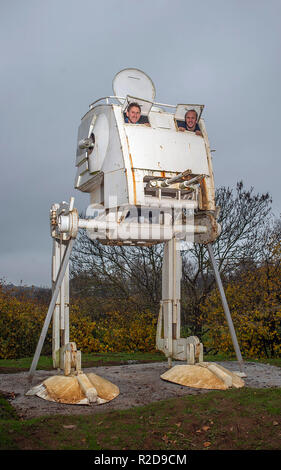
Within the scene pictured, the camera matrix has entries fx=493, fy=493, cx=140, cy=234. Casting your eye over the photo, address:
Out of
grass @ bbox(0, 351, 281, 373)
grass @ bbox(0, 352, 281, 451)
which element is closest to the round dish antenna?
grass @ bbox(0, 352, 281, 451)

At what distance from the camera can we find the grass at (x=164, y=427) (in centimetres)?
507

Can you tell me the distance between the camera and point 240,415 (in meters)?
5.81

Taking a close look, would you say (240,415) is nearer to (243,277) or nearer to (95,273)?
(243,277)

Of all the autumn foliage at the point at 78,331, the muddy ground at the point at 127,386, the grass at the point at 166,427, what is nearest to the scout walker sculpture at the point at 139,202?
the muddy ground at the point at 127,386

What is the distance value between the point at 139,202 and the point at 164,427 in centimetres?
333

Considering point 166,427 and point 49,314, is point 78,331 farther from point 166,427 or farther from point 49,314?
point 166,427

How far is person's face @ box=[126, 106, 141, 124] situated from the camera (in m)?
7.87

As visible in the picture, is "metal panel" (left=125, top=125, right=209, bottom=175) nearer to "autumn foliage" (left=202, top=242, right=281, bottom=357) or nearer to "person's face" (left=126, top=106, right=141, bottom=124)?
"person's face" (left=126, top=106, right=141, bottom=124)

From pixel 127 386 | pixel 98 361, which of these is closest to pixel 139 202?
pixel 127 386

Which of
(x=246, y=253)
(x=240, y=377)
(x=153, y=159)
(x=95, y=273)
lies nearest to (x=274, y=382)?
(x=240, y=377)

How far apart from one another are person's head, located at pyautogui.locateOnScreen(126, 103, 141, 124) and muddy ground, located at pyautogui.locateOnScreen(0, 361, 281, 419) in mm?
4207
